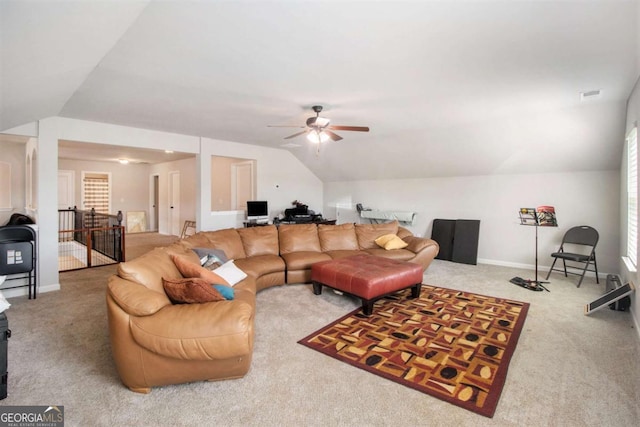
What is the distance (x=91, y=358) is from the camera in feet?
8.40

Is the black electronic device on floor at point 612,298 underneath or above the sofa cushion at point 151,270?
underneath

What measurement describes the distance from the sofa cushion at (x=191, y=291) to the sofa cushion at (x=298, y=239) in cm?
260

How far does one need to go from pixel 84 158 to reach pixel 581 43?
1069 centimetres

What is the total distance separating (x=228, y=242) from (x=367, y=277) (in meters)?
2.07

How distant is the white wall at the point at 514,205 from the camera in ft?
16.5

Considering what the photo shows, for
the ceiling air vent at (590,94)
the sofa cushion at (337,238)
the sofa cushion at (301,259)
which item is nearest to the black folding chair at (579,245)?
the ceiling air vent at (590,94)

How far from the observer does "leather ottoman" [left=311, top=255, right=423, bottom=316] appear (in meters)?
3.46

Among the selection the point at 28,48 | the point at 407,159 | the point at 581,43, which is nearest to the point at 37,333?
the point at 28,48

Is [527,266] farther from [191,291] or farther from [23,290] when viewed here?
[23,290]

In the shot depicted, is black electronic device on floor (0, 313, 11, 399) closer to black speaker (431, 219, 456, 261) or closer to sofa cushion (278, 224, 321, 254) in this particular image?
sofa cushion (278, 224, 321, 254)

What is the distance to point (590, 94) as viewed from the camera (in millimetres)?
3570

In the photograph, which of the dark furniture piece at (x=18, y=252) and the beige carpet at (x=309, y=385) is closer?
the beige carpet at (x=309, y=385)

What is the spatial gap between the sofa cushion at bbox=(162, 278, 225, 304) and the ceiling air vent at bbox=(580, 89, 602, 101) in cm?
442

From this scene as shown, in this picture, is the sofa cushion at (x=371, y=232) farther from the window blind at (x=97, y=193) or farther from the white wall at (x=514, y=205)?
the window blind at (x=97, y=193)
